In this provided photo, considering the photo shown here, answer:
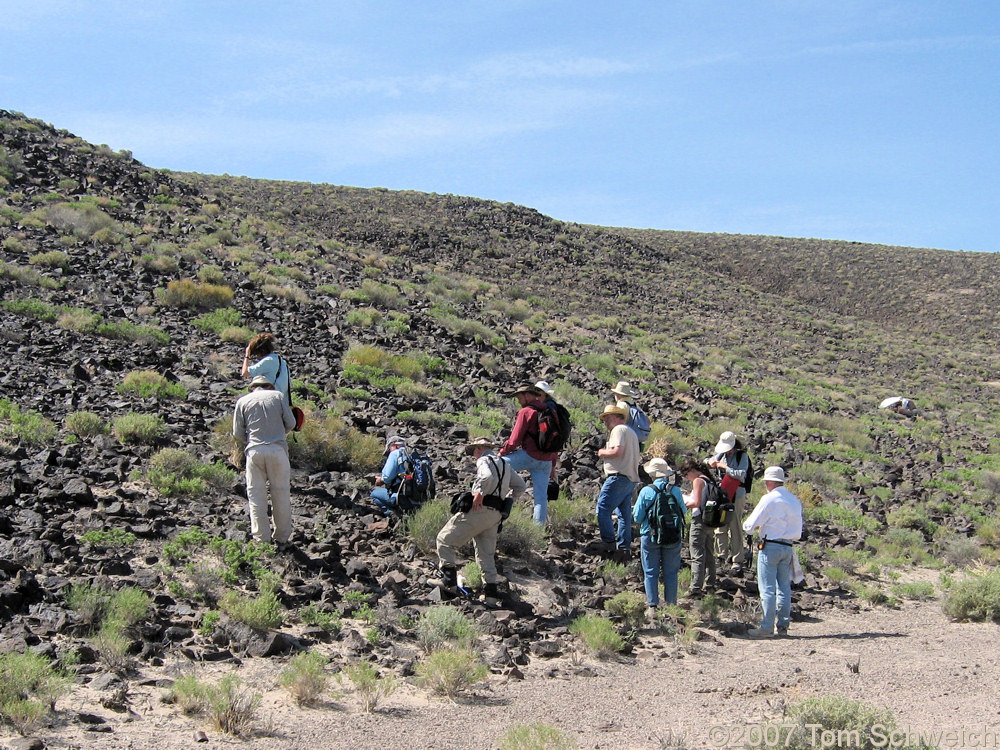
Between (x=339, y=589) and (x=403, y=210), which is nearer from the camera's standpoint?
(x=339, y=589)

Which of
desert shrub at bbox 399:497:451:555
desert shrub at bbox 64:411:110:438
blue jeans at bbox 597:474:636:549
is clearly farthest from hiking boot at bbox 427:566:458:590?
desert shrub at bbox 64:411:110:438

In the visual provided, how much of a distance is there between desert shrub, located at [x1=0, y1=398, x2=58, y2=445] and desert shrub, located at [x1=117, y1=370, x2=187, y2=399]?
1615 millimetres

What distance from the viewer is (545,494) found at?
930 centimetres

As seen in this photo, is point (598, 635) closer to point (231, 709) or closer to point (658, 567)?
point (658, 567)

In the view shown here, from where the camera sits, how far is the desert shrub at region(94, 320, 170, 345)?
13891 mm

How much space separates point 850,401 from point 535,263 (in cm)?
1997

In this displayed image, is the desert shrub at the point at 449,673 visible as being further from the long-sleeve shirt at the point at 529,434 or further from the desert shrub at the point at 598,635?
the long-sleeve shirt at the point at 529,434

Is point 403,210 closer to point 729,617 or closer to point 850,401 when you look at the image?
point 850,401

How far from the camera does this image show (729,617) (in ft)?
27.8

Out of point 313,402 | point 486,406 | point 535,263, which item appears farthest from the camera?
point 535,263

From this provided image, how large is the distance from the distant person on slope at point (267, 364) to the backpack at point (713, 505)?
14.8 feet

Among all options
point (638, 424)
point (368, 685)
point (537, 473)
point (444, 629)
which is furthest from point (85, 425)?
point (638, 424)

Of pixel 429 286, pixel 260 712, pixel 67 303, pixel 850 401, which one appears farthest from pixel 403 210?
pixel 260 712

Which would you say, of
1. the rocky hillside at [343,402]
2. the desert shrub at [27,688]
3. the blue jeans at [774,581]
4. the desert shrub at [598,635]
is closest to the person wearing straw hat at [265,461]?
the rocky hillside at [343,402]
